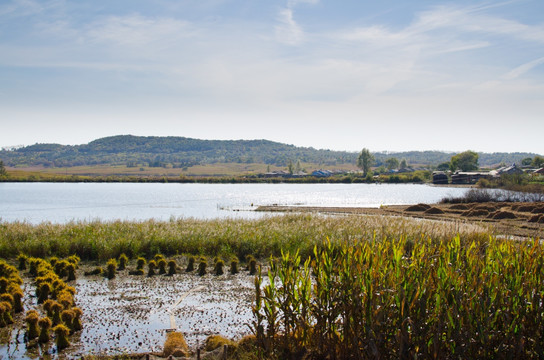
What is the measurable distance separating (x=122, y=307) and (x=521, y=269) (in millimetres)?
10085

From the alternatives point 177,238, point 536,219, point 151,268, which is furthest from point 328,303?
point 536,219

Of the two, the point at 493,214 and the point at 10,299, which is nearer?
the point at 10,299

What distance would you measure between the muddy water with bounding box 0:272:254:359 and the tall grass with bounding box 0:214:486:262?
3604mm

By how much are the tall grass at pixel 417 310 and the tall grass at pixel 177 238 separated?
11933mm

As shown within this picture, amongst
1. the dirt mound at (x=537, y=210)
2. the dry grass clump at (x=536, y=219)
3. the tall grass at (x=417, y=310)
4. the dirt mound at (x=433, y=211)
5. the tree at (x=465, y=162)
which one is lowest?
the dirt mound at (x=433, y=211)

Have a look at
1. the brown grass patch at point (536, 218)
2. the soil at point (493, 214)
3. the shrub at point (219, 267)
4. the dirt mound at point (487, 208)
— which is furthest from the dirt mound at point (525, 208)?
the shrub at point (219, 267)

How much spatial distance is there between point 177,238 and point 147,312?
30.0ft

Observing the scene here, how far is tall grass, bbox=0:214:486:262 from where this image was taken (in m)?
20.6

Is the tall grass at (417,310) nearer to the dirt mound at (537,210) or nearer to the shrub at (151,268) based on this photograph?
the shrub at (151,268)

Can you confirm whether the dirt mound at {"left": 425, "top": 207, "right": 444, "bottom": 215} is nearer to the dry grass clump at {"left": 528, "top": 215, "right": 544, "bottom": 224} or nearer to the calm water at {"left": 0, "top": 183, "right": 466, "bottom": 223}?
the dry grass clump at {"left": 528, "top": 215, "right": 544, "bottom": 224}

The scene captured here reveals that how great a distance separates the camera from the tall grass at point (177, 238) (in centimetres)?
2064

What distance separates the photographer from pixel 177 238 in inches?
870

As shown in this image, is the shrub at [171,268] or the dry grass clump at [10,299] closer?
the dry grass clump at [10,299]

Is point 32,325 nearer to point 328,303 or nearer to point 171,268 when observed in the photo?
point 328,303
